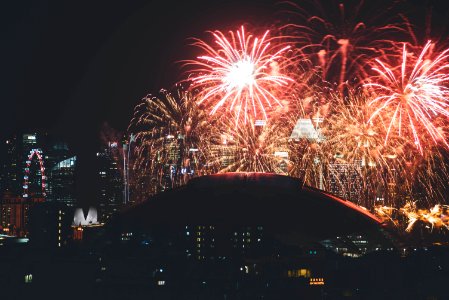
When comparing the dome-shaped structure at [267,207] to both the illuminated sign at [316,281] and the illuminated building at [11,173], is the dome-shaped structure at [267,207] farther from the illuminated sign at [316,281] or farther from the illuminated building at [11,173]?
the illuminated building at [11,173]

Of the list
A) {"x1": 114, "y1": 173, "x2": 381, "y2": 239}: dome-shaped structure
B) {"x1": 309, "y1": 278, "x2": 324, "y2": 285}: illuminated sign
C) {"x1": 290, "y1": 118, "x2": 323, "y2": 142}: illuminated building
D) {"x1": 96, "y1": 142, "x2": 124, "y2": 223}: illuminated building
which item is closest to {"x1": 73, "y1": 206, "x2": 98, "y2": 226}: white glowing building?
{"x1": 96, "y1": 142, "x2": 124, "y2": 223}: illuminated building

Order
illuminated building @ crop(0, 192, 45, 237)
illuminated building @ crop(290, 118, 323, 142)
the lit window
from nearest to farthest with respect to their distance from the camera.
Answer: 1. illuminated building @ crop(290, 118, 323, 142)
2. the lit window
3. illuminated building @ crop(0, 192, 45, 237)

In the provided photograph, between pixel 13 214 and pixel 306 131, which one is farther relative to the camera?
pixel 13 214

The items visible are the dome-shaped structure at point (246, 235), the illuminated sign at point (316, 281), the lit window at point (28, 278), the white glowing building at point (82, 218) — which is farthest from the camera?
the white glowing building at point (82, 218)

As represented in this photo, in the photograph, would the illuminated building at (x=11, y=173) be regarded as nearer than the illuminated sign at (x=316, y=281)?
No

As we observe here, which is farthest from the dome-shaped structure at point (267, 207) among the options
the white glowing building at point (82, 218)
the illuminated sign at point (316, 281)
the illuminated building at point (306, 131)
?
the white glowing building at point (82, 218)

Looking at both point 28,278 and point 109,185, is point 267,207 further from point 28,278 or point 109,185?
point 109,185

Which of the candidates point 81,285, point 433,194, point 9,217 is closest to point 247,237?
point 81,285

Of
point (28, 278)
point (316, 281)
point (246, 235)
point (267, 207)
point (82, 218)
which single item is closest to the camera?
point (316, 281)

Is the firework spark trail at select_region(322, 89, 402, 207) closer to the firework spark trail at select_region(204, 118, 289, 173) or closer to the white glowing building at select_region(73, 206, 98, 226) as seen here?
the firework spark trail at select_region(204, 118, 289, 173)

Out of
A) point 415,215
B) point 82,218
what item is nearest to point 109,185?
point 82,218

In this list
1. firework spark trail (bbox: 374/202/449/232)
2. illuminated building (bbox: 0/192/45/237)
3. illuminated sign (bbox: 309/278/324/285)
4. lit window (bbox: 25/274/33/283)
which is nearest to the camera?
illuminated sign (bbox: 309/278/324/285)

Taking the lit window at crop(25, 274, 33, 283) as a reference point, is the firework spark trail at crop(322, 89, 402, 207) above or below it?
above
